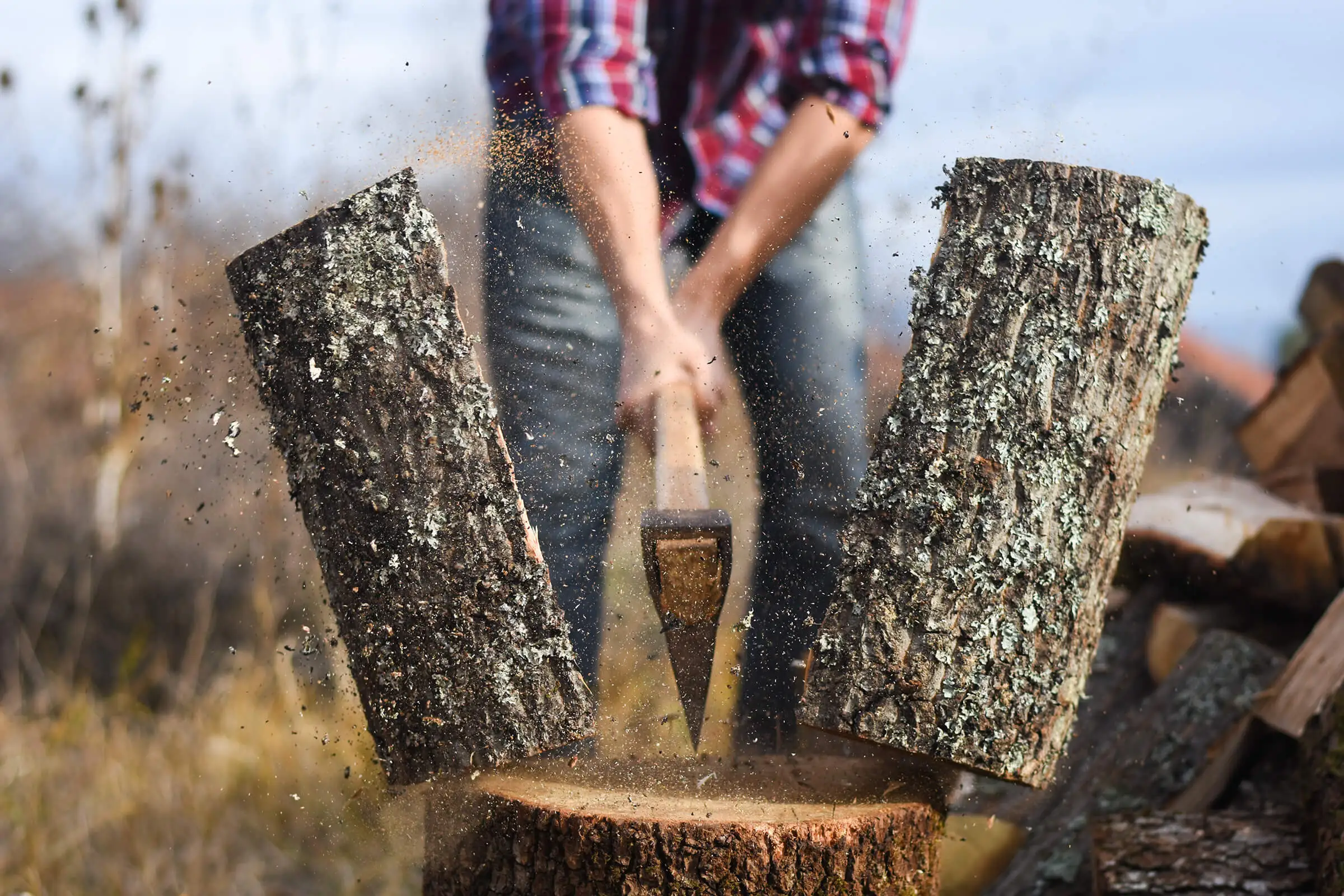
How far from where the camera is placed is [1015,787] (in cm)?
208

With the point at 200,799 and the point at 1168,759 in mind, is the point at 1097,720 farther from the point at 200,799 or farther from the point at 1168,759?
the point at 200,799

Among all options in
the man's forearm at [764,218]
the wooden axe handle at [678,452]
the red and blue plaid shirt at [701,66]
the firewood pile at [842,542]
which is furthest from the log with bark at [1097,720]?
the red and blue plaid shirt at [701,66]

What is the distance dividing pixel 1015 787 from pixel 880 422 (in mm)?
1157

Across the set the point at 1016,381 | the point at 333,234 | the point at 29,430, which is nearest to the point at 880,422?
the point at 1016,381

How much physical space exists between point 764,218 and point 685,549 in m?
0.50

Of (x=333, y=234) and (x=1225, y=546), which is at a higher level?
(x=333, y=234)

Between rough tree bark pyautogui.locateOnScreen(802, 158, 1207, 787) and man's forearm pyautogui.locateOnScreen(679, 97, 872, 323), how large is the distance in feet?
0.67

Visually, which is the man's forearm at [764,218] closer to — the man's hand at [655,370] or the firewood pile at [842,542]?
the man's hand at [655,370]

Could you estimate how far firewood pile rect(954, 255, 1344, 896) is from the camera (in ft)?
4.82

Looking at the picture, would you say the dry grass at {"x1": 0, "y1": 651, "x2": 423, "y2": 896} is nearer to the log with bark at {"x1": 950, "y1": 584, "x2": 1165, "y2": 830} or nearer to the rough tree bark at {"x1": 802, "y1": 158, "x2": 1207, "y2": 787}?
the rough tree bark at {"x1": 802, "y1": 158, "x2": 1207, "y2": 787}

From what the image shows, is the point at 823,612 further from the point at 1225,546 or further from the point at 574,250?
the point at 1225,546

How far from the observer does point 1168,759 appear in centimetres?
187

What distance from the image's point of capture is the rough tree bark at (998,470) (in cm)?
126

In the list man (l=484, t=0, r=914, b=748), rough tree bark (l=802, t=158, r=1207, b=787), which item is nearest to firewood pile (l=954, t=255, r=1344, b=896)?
rough tree bark (l=802, t=158, r=1207, b=787)
